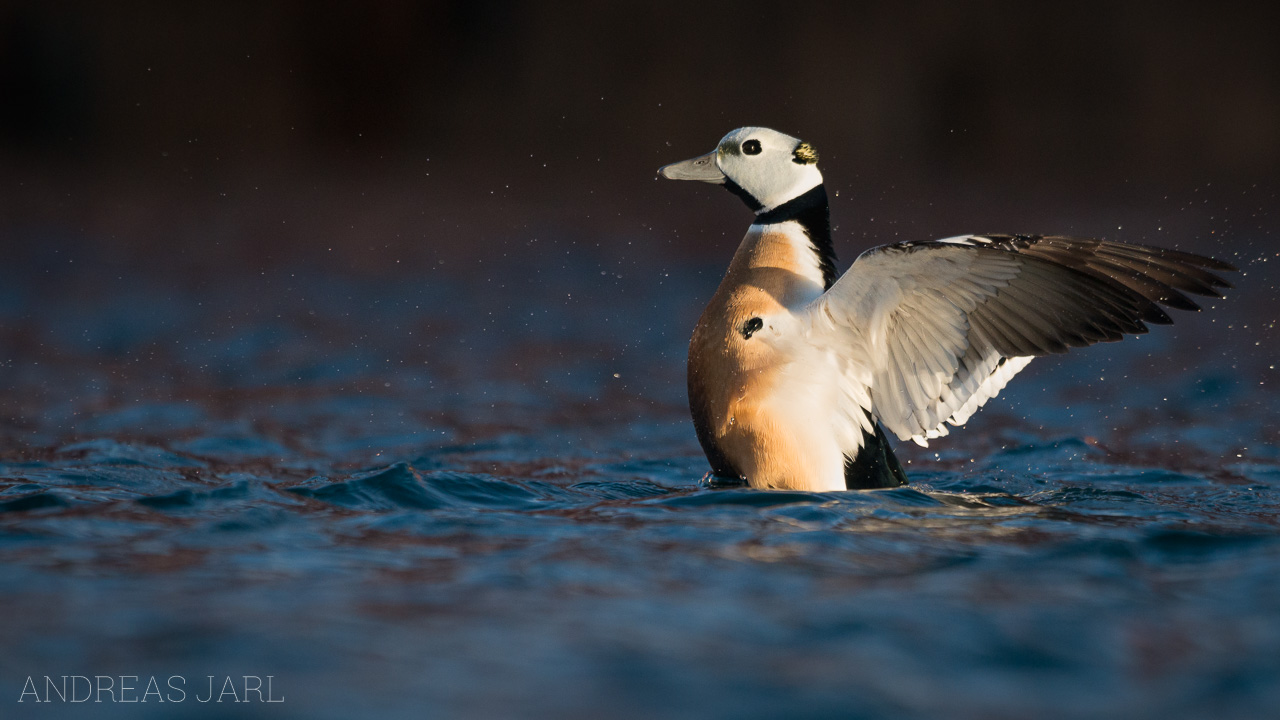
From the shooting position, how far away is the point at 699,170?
5.41 m

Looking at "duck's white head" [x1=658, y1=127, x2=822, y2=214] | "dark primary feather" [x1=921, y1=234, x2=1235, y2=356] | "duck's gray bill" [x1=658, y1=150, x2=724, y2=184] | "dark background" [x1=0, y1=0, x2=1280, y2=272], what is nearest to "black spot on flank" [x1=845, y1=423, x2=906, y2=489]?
"dark primary feather" [x1=921, y1=234, x2=1235, y2=356]

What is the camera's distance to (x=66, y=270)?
11352 mm

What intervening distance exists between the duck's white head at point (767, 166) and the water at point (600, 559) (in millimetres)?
1242

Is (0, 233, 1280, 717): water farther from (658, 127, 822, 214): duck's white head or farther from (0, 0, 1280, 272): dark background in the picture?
(0, 0, 1280, 272): dark background

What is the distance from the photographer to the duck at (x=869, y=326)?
14.9 ft

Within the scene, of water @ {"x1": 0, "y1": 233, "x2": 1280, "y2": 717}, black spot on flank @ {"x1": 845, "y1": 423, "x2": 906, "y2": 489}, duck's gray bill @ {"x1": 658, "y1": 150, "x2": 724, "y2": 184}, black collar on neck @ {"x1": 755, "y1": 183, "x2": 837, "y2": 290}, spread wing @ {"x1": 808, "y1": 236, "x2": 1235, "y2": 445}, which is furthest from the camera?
duck's gray bill @ {"x1": 658, "y1": 150, "x2": 724, "y2": 184}

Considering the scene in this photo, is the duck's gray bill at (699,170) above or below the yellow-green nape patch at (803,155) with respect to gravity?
above

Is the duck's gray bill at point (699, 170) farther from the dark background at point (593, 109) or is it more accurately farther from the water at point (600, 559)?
the dark background at point (593, 109)

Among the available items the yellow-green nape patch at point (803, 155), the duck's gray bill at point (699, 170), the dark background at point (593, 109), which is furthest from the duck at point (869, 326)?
the dark background at point (593, 109)

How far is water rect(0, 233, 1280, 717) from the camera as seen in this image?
2.86 meters

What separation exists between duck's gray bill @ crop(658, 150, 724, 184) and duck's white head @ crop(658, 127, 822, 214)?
0.05m

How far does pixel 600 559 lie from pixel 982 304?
1.75 meters

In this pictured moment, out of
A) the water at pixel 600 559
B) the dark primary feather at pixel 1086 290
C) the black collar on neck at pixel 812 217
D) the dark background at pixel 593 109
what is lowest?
the water at pixel 600 559

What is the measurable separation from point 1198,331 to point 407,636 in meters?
8.61
